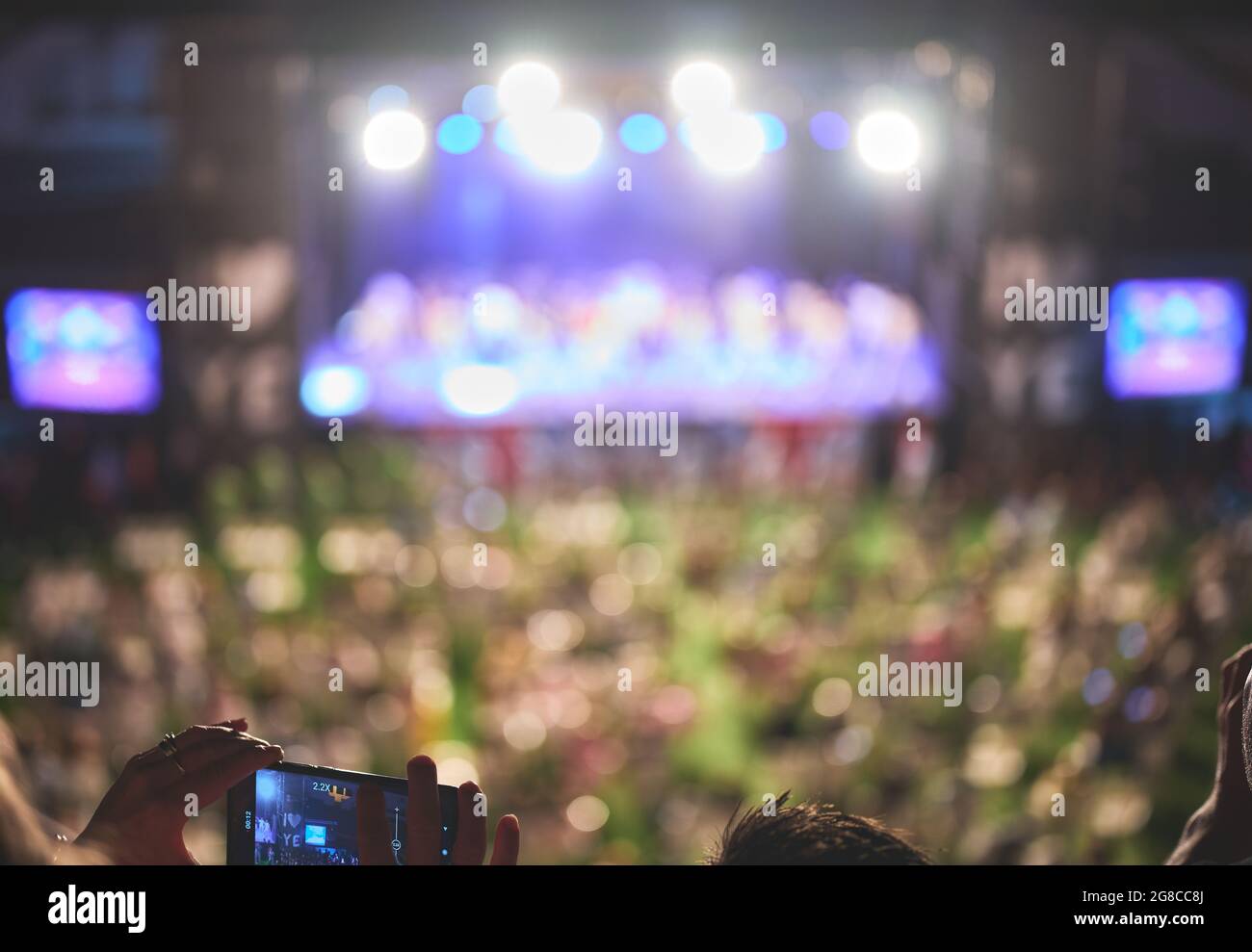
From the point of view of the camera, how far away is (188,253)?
28.1 ft

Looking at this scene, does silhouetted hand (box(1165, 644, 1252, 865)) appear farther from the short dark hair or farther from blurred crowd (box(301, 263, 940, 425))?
blurred crowd (box(301, 263, 940, 425))

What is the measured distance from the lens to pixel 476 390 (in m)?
11.5

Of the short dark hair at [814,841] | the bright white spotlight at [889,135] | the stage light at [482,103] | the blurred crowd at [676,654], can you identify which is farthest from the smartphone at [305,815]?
the stage light at [482,103]

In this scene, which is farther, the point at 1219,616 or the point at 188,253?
the point at 188,253

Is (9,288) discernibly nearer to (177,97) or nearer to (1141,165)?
(177,97)

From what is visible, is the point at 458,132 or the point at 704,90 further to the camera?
the point at 458,132

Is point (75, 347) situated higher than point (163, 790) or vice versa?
point (75, 347)

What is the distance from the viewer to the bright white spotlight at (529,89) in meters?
6.14

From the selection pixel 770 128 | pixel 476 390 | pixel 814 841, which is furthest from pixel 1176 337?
pixel 814 841

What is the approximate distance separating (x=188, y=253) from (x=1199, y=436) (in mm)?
7544

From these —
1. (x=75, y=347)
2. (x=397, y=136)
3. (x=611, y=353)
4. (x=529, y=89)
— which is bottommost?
(x=75, y=347)

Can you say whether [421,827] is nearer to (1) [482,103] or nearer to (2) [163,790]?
(2) [163,790]

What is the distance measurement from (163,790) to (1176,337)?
24.9 feet
